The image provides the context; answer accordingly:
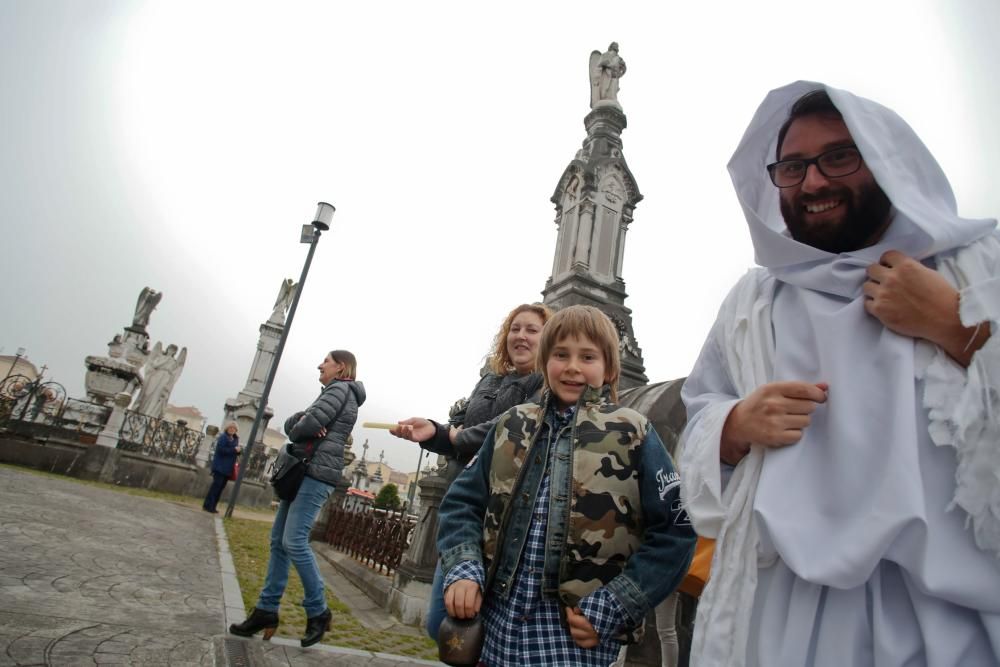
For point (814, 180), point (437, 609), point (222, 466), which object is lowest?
point (437, 609)

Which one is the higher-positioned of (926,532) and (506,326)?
(506,326)

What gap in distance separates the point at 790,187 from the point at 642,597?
1.32m

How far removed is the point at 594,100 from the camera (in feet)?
34.1

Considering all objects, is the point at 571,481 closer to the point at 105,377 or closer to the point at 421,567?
the point at 421,567

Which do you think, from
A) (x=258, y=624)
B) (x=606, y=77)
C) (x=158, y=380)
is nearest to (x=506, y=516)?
(x=258, y=624)

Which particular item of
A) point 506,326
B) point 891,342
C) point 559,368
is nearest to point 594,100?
point 506,326

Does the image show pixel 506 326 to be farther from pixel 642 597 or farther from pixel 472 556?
pixel 642 597

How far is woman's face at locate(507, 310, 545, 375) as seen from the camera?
10.0 ft

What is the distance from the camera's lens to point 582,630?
161 centimetres

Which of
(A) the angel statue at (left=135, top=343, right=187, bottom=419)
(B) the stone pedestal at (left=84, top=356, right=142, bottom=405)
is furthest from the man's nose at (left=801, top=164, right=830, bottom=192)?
(A) the angel statue at (left=135, top=343, right=187, bottom=419)

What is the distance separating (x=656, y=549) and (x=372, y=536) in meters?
6.76

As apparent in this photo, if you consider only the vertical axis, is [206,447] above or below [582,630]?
above

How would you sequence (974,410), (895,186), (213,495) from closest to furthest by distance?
1. (974,410)
2. (895,186)
3. (213,495)

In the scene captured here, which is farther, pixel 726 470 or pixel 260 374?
pixel 260 374
